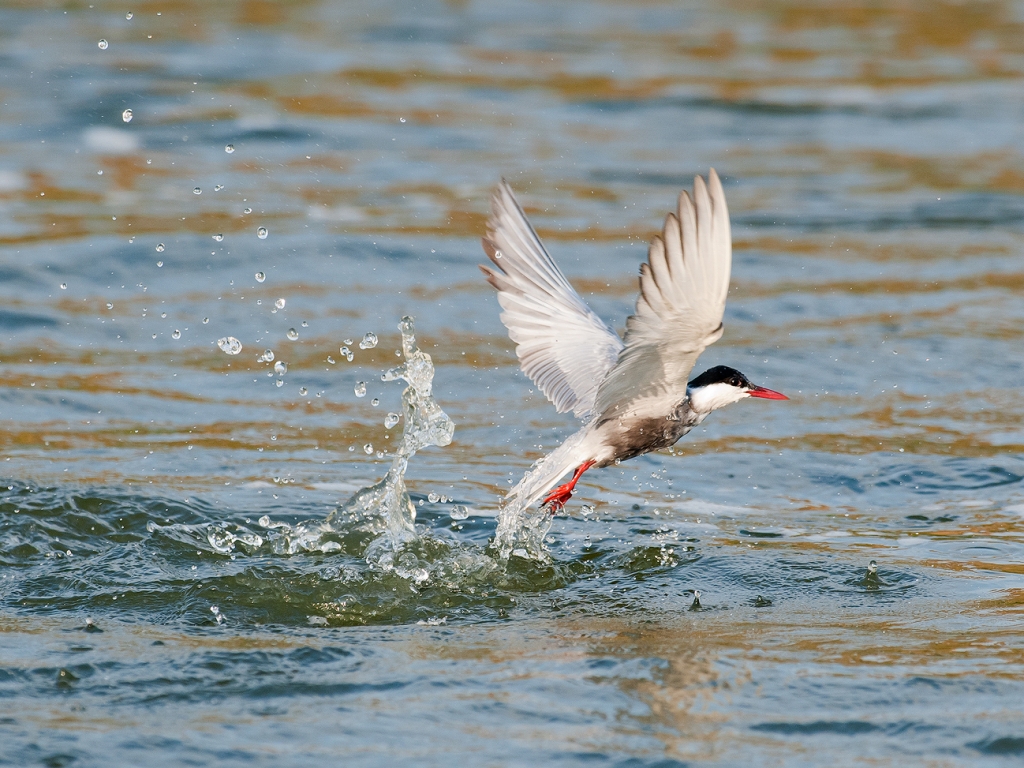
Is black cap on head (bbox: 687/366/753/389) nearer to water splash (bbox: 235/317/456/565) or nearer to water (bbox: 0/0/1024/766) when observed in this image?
water (bbox: 0/0/1024/766)

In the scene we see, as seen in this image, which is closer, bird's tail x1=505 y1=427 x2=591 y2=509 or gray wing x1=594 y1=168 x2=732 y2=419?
gray wing x1=594 y1=168 x2=732 y2=419

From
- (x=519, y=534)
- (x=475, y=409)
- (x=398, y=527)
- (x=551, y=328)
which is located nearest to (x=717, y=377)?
Result: (x=551, y=328)

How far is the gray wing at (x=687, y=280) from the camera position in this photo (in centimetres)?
447

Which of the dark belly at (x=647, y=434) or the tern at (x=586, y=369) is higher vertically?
the tern at (x=586, y=369)

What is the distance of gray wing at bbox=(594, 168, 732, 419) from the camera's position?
4.47m

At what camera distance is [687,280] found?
15.0 ft

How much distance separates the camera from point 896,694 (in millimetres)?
4543

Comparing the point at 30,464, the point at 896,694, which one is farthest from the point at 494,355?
the point at 896,694

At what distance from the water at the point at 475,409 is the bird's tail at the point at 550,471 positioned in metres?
0.29

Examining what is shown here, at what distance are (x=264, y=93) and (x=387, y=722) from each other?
1120cm

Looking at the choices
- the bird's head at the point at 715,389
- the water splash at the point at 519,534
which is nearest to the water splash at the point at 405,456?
the water splash at the point at 519,534

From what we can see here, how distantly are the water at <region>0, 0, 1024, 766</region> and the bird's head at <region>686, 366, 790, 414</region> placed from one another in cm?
65

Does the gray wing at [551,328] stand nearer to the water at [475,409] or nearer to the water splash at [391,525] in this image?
the water splash at [391,525]

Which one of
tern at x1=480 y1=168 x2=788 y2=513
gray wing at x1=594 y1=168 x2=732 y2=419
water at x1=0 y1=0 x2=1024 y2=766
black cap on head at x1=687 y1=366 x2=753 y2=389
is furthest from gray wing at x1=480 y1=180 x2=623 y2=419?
gray wing at x1=594 y1=168 x2=732 y2=419
